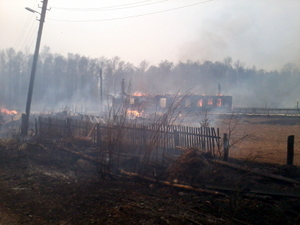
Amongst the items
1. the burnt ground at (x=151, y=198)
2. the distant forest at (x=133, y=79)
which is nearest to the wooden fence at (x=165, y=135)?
the burnt ground at (x=151, y=198)

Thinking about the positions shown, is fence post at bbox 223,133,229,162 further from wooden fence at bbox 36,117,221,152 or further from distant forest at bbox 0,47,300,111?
distant forest at bbox 0,47,300,111

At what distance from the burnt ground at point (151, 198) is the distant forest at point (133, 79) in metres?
53.5

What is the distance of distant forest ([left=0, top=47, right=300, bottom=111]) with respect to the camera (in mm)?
60156

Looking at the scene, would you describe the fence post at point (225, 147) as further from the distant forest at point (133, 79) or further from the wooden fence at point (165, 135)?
the distant forest at point (133, 79)

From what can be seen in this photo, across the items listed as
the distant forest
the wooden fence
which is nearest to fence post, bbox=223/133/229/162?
the wooden fence

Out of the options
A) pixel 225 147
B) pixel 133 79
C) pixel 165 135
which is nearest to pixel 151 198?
pixel 165 135

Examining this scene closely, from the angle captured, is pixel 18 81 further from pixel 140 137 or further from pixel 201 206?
pixel 201 206

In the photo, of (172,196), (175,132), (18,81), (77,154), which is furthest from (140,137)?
(18,81)

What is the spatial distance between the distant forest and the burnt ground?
176ft

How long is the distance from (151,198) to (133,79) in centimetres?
5892

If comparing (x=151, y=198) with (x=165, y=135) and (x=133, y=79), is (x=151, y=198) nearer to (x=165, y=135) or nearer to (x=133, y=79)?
(x=165, y=135)

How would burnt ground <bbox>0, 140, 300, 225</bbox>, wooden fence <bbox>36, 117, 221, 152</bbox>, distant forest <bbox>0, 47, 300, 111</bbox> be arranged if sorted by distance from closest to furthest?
burnt ground <bbox>0, 140, 300, 225</bbox> < wooden fence <bbox>36, 117, 221, 152</bbox> < distant forest <bbox>0, 47, 300, 111</bbox>

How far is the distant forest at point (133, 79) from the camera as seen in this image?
60.2 meters

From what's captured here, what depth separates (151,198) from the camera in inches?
213
